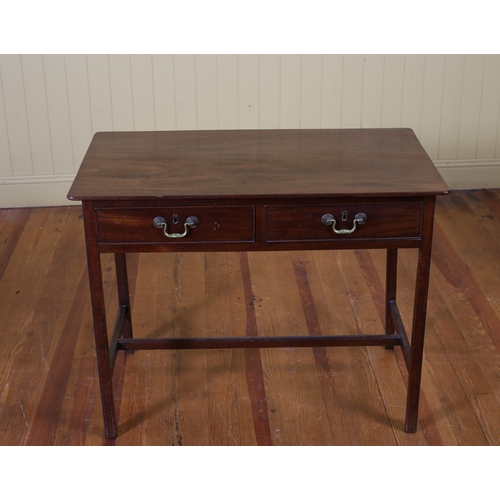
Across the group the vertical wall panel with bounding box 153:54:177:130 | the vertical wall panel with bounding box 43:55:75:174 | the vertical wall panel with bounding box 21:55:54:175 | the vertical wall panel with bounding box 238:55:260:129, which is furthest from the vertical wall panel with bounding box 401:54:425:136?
the vertical wall panel with bounding box 21:55:54:175

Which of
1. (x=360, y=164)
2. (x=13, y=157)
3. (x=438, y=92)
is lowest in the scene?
(x=13, y=157)

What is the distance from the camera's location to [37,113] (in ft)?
14.8

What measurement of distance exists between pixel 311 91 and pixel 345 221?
2.47m

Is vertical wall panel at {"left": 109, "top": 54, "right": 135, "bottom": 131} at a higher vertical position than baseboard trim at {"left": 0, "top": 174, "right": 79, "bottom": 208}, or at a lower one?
higher

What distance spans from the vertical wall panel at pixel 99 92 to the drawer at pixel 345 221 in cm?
254

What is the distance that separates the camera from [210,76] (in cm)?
451

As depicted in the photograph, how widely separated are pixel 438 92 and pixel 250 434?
2.87 metres

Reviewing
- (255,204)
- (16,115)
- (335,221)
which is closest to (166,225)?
(255,204)

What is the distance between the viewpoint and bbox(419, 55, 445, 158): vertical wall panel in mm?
4598

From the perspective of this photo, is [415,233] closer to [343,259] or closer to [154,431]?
[154,431]

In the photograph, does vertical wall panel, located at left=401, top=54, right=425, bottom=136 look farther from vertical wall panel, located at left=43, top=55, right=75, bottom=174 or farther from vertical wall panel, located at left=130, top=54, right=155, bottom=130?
vertical wall panel, located at left=43, top=55, right=75, bottom=174

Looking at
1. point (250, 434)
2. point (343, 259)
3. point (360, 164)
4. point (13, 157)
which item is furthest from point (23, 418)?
point (13, 157)

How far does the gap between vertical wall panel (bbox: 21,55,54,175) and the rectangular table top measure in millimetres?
1845

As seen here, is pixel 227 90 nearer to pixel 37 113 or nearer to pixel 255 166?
pixel 37 113
